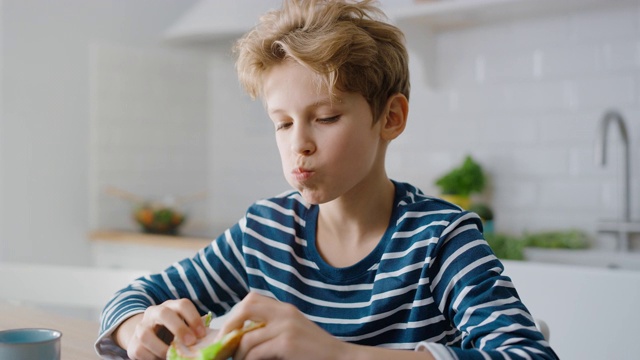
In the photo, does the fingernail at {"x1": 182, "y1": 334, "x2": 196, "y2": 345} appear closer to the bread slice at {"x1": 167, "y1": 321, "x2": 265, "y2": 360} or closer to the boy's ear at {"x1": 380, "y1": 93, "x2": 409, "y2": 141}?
the bread slice at {"x1": 167, "y1": 321, "x2": 265, "y2": 360}

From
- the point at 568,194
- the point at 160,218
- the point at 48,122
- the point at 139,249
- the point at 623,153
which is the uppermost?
the point at 48,122

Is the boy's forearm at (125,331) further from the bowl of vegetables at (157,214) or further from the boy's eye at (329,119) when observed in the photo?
the bowl of vegetables at (157,214)

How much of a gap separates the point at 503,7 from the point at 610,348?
→ 1.08m

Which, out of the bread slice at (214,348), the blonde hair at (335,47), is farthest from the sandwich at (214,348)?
the blonde hair at (335,47)

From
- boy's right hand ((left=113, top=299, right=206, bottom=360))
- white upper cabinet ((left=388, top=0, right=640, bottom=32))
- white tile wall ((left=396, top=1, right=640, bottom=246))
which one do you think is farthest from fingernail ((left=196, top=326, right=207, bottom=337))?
white tile wall ((left=396, top=1, right=640, bottom=246))

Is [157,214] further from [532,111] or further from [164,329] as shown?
[164,329]

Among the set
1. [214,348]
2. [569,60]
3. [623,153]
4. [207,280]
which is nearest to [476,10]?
[569,60]

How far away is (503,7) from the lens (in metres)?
2.41

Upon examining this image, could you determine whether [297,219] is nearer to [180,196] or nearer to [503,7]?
[503,7]

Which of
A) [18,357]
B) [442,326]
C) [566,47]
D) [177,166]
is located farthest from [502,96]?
[18,357]

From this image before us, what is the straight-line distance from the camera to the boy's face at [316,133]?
3.34ft

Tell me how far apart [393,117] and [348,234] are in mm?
178

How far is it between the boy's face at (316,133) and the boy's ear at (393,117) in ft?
0.19

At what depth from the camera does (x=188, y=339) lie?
90 centimetres
